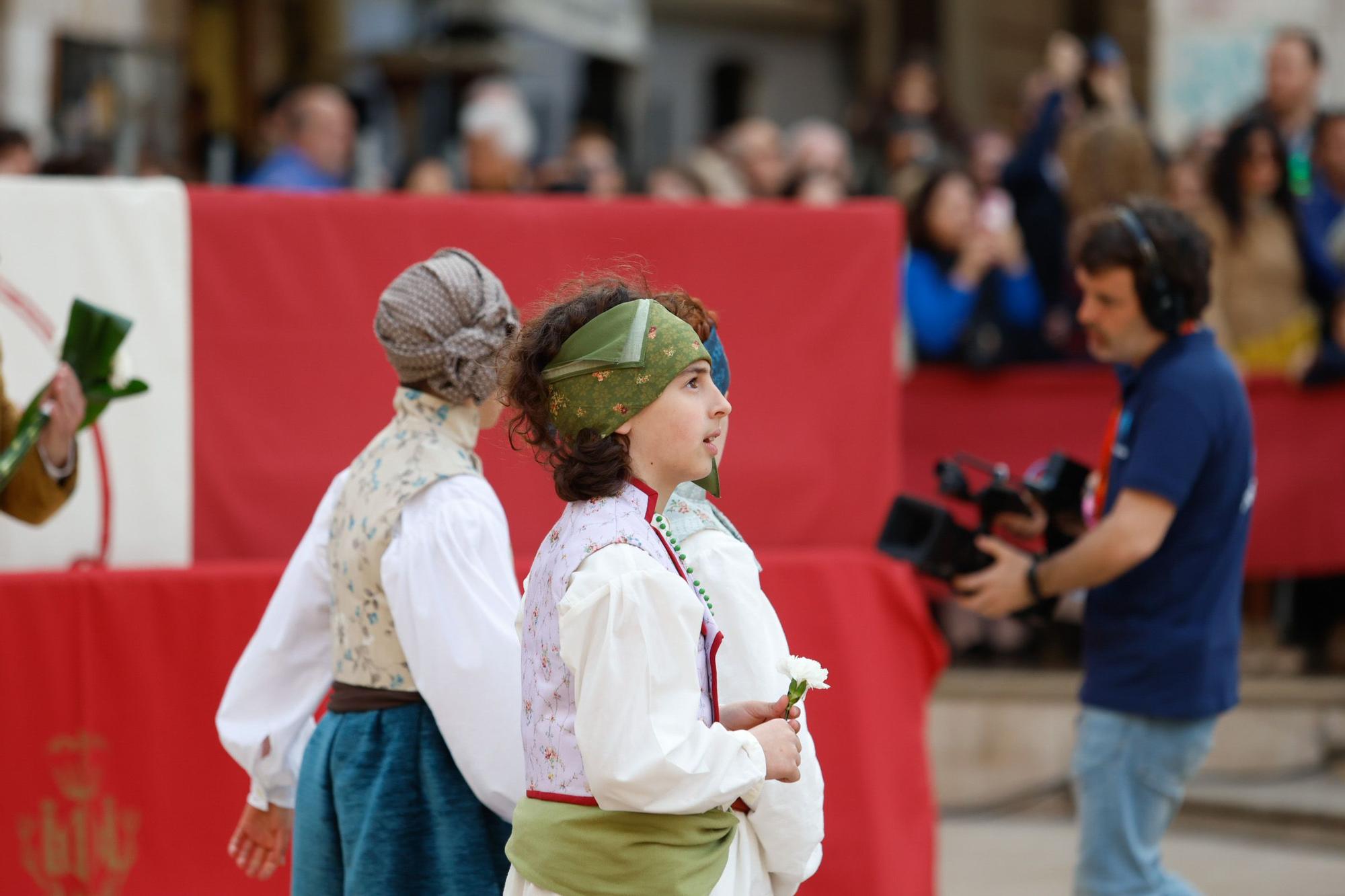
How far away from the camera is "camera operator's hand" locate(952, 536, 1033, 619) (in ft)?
13.0

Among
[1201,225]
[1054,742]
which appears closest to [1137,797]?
[1054,742]

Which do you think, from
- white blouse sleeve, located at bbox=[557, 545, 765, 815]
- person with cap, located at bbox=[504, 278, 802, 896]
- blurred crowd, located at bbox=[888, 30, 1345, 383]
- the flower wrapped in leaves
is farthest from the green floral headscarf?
blurred crowd, located at bbox=[888, 30, 1345, 383]

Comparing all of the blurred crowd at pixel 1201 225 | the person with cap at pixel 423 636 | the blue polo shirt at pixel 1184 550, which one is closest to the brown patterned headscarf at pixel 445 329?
the person with cap at pixel 423 636

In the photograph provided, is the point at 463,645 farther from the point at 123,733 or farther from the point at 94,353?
the point at 123,733

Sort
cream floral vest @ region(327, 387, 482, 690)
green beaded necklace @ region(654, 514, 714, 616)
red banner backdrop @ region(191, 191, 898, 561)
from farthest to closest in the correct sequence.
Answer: red banner backdrop @ region(191, 191, 898, 561), cream floral vest @ region(327, 387, 482, 690), green beaded necklace @ region(654, 514, 714, 616)

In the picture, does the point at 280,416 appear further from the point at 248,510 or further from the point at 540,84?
the point at 540,84

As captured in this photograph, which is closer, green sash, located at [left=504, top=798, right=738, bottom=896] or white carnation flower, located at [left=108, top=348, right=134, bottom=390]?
green sash, located at [left=504, top=798, right=738, bottom=896]

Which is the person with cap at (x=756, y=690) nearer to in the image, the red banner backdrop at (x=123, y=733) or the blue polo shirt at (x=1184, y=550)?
the blue polo shirt at (x=1184, y=550)

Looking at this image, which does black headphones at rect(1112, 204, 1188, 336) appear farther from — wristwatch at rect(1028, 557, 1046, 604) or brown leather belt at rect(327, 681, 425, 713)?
brown leather belt at rect(327, 681, 425, 713)

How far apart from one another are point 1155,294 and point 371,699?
6.73 feet

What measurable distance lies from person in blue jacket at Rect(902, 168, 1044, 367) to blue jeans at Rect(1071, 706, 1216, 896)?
10.1 ft

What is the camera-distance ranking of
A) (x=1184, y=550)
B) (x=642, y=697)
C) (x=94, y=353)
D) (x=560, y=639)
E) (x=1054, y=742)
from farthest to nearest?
(x=1054, y=742) < (x=1184, y=550) < (x=94, y=353) < (x=560, y=639) < (x=642, y=697)

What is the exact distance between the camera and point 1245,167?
22.9 ft

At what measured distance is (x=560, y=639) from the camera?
2338mm
